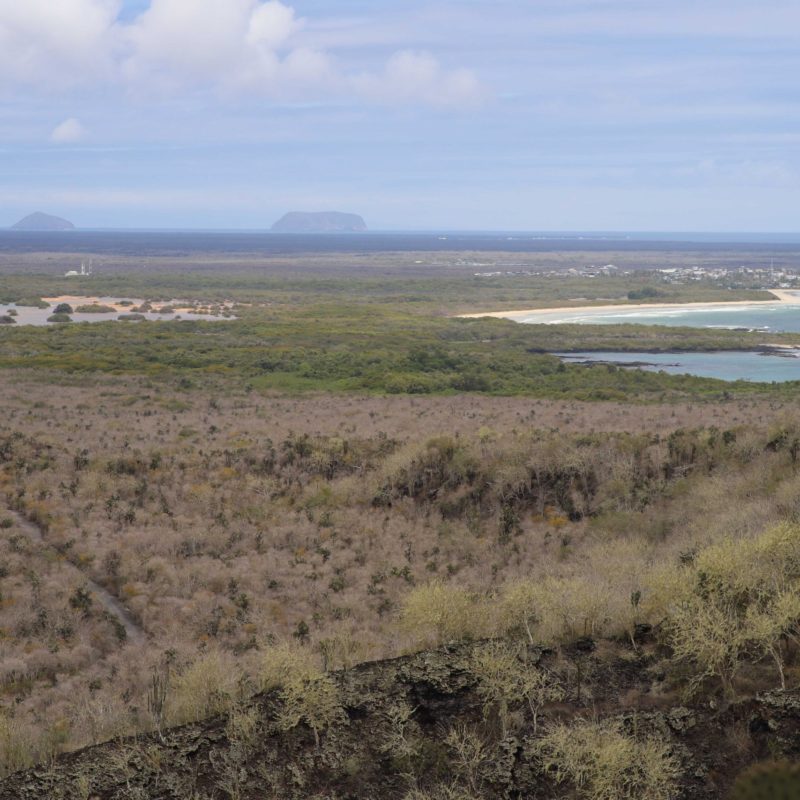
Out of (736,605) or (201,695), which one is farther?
(736,605)

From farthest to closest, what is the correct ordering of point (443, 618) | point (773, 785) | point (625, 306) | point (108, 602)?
point (625, 306) < point (108, 602) < point (443, 618) < point (773, 785)

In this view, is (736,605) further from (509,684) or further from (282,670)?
(282,670)

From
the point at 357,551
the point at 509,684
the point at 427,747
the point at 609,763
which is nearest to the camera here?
the point at 609,763

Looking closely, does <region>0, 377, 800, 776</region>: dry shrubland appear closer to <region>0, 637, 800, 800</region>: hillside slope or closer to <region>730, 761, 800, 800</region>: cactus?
<region>0, 637, 800, 800</region>: hillside slope

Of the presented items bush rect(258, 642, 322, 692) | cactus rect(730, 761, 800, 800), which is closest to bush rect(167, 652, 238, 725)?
bush rect(258, 642, 322, 692)

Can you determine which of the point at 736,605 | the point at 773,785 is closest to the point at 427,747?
the point at 736,605

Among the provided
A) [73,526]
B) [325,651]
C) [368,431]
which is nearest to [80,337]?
[368,431]
